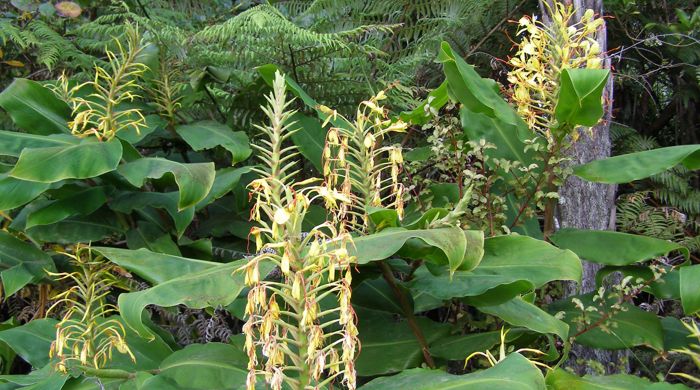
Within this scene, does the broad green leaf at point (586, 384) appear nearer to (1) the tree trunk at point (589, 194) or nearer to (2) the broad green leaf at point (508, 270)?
(2) the broad green leaf at point (508, 270)

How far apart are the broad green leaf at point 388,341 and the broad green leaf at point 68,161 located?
3.31 feet

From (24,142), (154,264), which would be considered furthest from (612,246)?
(24,142)

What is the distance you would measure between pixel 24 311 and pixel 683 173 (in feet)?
10.7

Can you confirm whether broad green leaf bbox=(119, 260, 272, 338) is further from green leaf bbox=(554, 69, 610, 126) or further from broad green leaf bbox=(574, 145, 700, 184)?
broad green leaf bbox=(574, 145, 700, 184)

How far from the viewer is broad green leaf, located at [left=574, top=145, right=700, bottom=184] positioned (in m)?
2.18

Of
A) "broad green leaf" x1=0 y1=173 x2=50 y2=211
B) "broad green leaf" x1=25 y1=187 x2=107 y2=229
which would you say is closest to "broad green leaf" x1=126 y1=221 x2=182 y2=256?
"broad green leaf" x1=25 y1=187 x2=107 y2=229

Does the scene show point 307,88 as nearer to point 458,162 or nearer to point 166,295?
point 458,162

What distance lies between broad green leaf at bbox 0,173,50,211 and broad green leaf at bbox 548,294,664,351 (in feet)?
6.08

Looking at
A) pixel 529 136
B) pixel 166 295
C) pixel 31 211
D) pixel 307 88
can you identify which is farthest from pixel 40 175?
pixel 529 136

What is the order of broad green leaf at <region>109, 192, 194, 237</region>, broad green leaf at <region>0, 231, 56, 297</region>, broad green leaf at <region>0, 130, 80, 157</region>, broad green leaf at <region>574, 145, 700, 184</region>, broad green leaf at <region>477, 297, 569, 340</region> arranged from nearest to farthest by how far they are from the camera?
broad green leaf at <region>477, 297, 569, 340</region>, broad green leaf at <region>574, 145, 700, 184</region>, broad green leaf at <region>0, 130, 80, 157</region>, broad green leaf at <region>0, 231, 56, 297</region>, broad green leaf at <region>109, 192, 194, 237</region>

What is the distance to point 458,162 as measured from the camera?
8.06ft

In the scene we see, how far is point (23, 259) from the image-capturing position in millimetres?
2674

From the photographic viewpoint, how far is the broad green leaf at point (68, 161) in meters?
2.24

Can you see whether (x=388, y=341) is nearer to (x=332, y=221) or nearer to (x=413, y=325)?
(x=413, y=325)
